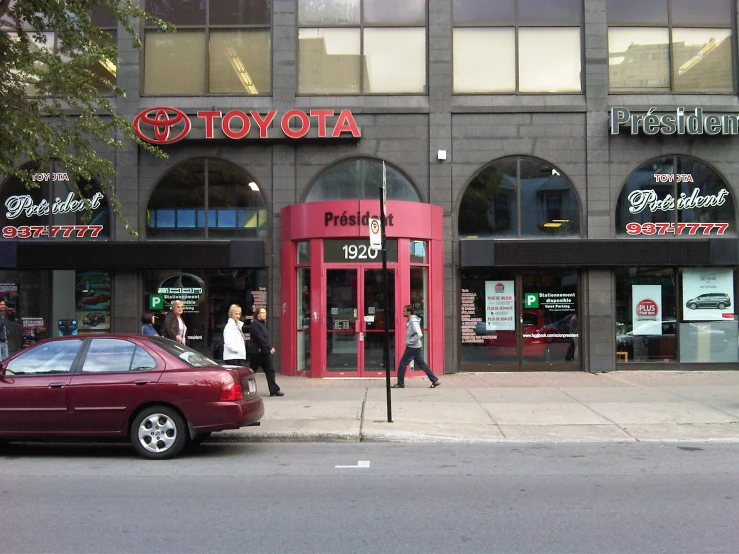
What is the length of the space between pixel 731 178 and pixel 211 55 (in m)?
12.2

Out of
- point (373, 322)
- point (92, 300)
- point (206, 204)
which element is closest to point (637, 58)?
point (373, 322)

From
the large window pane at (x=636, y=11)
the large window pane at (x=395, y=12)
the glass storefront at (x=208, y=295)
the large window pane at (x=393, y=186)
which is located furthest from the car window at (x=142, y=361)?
the large window pane at (x=636, y=11)

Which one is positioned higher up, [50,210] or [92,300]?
[50,210]

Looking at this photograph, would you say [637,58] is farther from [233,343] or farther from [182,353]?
[182,353]

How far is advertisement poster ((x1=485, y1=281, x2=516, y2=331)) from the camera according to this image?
15.4m

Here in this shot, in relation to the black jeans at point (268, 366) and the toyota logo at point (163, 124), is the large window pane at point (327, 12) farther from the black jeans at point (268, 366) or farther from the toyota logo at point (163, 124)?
the black jeans at point (268, 366)

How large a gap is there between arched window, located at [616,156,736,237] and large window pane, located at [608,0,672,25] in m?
3.23

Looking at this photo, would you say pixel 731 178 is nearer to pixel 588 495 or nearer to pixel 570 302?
pixel 570 302

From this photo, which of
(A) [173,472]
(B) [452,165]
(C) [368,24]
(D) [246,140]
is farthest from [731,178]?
(A) [173,472]

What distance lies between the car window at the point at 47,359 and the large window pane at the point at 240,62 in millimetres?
9031

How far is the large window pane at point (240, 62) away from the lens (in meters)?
15.7

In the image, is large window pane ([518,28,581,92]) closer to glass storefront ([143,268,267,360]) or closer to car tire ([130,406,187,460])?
glass storefront ([143,268,267,360])

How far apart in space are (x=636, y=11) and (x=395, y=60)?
18.5 ft

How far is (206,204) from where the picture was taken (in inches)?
615
